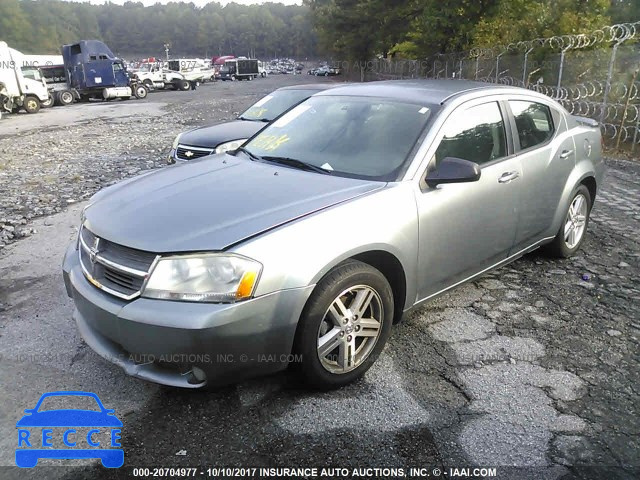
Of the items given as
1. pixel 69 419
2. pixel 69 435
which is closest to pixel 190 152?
pixel 69 419

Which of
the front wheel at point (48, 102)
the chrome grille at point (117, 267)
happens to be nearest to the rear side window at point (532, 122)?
the chrome grille at point (117, 267)

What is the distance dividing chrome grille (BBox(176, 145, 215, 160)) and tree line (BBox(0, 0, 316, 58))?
432 feet

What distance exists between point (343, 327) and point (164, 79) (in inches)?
1721

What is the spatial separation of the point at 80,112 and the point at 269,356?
2498cm

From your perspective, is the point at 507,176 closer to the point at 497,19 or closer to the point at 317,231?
the point at 317,231

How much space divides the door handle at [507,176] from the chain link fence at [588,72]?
7857mm

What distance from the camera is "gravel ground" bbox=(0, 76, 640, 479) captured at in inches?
98.8

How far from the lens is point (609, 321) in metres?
3.83

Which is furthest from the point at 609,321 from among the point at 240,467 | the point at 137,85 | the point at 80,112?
the point at 137,85

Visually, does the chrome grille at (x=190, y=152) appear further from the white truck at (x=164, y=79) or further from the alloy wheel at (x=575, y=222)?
the white truck at (x=164, y=79)

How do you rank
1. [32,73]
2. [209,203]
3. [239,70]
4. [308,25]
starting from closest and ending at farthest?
1. [209,203]
2. [32,73]
3. [239,70]
4. [308,25]

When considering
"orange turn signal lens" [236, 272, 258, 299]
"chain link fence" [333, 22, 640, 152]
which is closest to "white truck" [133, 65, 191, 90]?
"chain link fence" [333, 22, 640, 152]

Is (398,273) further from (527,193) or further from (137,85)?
(137,85)

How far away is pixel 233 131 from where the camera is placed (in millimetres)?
8188
